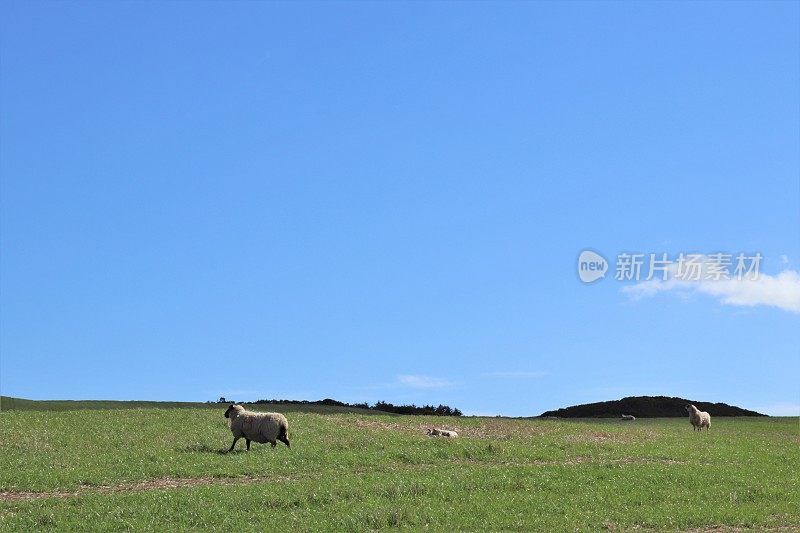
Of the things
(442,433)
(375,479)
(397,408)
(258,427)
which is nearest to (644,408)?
(397,408)

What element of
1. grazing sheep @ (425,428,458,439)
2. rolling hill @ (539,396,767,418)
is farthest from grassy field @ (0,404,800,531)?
rolling hill @ (539,396,767,418)

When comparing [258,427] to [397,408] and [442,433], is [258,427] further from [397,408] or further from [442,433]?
[397,408]

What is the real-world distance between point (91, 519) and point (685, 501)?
1687cm

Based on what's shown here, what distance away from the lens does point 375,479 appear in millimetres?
28406

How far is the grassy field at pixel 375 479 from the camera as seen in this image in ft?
75.4

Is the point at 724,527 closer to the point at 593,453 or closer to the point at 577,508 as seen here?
the point at 577,508

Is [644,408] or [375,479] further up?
[644,408]

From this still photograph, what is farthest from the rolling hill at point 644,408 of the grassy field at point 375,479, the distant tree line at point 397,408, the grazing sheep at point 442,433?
→ the grazing sheep at point 442,433

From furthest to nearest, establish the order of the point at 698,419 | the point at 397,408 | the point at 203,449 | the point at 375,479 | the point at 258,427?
the point at 397,408, the point at 698,419, the point at 203,449, the point at 258,427, the point at 375,479

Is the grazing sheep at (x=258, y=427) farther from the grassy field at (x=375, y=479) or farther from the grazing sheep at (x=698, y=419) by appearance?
the grazing sheep at (x=698, y=419)

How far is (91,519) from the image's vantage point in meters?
23.0

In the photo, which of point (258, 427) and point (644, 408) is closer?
point (258, 427)

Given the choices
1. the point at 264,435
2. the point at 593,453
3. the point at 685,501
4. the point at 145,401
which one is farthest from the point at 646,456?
the point at 145,401

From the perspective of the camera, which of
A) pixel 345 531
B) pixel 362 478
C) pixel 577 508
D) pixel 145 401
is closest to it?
pixel 345 531
